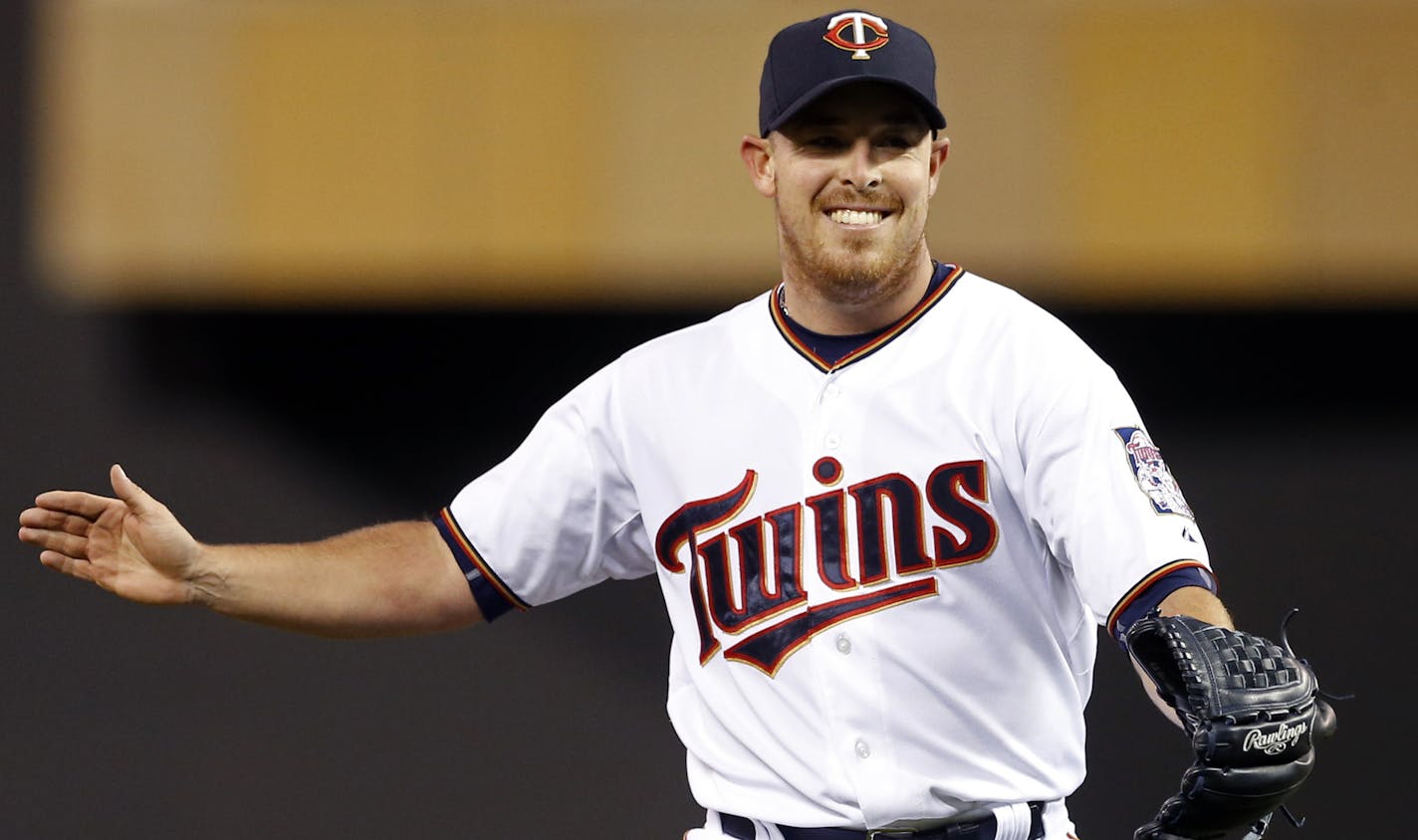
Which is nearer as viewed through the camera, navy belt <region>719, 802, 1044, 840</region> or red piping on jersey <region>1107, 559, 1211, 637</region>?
red piping on jersey <region>1107, 559, 1211, 637</region>

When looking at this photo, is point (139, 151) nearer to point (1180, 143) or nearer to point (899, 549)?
point (1180, 143)

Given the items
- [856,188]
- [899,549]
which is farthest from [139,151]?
[899,549]

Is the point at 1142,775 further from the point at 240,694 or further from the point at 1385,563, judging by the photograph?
the point at 240,694

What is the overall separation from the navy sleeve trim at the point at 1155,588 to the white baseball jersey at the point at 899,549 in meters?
0.02

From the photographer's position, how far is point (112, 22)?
12.5 ft

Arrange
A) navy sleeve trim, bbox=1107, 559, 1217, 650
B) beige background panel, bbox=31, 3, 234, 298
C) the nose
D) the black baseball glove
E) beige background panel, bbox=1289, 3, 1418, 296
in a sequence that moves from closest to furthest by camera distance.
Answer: the black baseball glove, navy sleeve trim, bbox=1107, 559, 1217, 650, the nose, beige background panel, bbox=1289, 3, 1418, 296, beige background panel, bbox=31, 3, 234, 298

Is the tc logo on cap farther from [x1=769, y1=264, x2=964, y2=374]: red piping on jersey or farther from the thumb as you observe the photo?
the thumb

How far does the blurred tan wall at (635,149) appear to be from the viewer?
3676mm

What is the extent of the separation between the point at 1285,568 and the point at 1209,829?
95.3 inches

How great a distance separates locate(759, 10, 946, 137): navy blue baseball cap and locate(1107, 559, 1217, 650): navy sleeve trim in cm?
60

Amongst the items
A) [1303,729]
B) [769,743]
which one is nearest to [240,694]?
[769,743]

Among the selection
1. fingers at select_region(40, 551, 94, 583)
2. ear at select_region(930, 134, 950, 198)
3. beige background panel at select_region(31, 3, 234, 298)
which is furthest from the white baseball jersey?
beige background panel at select_region(31, 3, 234, 298)

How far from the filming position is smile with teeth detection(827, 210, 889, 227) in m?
1.98

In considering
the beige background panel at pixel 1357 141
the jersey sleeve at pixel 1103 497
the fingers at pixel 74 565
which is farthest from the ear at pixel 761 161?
the beige background panel at pixel 1357 141
